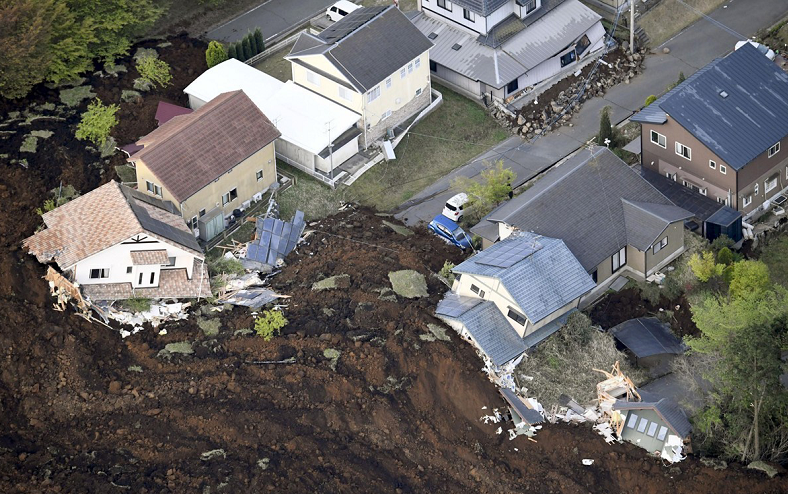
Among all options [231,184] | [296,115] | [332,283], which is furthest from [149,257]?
[296,115]

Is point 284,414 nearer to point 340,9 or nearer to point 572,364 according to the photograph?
point 572,364

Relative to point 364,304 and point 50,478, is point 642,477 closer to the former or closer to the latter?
point 364,304

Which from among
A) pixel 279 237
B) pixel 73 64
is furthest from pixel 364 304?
pixel 73 64

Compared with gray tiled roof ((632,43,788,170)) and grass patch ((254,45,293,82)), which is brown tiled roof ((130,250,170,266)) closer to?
grass patch ((254,45,293,82))

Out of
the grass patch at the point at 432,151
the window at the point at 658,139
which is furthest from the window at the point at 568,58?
the window at the point at 658,139

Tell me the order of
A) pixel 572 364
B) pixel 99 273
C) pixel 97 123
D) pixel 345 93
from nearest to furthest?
pixel 572 364 → pixel 99 273 → pixel 97 123 → pixel 345 93

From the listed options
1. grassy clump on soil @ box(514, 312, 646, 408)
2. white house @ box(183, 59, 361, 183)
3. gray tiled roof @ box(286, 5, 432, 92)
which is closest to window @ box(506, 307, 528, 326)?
grassy clump on soil @ box(514, 312, 646, 408)

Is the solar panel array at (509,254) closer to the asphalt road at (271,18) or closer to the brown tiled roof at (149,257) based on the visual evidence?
the brown tiled roof at (149,257)
